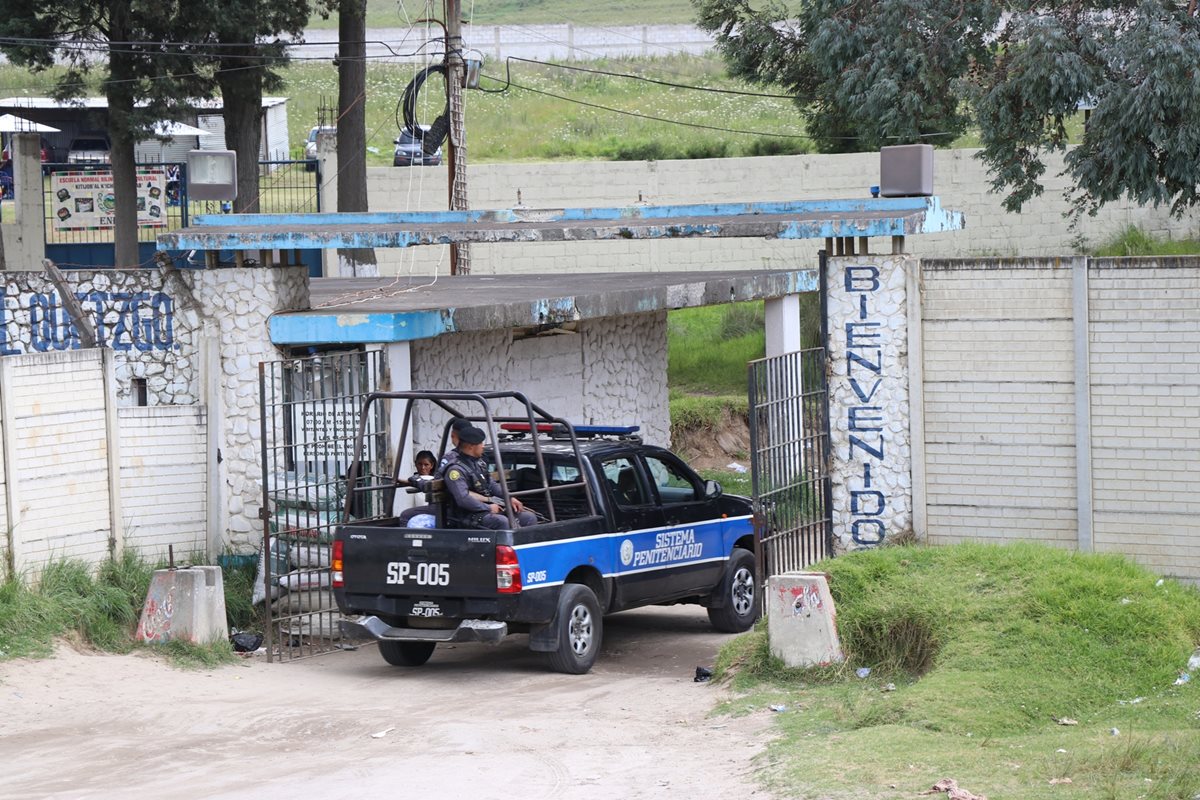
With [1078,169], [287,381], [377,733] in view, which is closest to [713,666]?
[377,733]

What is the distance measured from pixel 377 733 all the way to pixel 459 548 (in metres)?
1.74

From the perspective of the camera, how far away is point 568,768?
823 cm

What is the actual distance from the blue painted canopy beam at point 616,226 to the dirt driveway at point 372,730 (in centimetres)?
334

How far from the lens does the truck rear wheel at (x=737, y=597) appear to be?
12711mm

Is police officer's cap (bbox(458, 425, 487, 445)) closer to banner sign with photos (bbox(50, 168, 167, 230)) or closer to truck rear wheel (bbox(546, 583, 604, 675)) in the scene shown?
truck rear wheel (bbox(546, 583, 604, 675))

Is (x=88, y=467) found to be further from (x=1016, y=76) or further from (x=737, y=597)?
(x=1016, y=76)

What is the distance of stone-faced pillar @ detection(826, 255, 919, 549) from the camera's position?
1121 centimetres

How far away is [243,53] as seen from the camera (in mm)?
26438

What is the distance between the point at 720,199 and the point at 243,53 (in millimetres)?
9996

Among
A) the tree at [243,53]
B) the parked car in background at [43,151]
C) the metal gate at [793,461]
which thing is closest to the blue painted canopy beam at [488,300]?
the metal gate at [793,461]

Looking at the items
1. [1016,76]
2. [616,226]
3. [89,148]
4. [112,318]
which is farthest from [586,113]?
[616,226]

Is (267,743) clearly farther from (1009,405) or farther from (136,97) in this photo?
(136,97)

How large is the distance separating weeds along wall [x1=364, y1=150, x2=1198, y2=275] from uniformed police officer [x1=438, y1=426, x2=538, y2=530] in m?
17.7

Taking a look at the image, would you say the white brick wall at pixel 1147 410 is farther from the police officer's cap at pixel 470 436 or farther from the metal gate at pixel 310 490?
the metal gate at pixel 310 490
